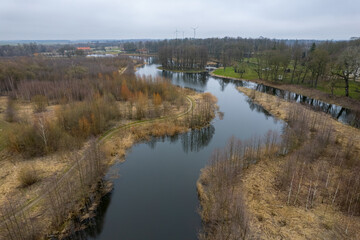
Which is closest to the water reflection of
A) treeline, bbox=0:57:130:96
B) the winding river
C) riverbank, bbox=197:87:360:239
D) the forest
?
the winding river

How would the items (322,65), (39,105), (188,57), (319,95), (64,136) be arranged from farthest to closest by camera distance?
1. (188,57)
2. (322,65)
3. (319,95)
4. (39,105)
5. (64,136)

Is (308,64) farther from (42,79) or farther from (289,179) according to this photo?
(42,79)

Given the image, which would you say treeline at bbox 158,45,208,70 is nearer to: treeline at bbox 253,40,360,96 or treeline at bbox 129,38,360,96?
treeline at bbox 129,38,360,96

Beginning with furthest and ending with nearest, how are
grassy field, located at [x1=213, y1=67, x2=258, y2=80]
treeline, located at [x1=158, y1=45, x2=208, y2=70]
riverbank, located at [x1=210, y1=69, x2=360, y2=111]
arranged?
treeline, located at [x1=158, y1=45, x2=208, y2=70], grassy field, located at [x1=213, y1=67, x2=258, y2=80], riverbank, located at [x1=210, y1=69, x2=360, y2=111]

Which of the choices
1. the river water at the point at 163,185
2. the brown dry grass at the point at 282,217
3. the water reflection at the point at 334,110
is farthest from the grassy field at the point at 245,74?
the brown dry grass at the point at 282,217

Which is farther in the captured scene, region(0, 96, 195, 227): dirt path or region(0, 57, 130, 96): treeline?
region(0, 57, 130, 96): treeline

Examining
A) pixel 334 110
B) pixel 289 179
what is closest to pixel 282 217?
pixel 289 179

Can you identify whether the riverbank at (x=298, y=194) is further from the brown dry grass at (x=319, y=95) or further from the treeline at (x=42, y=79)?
the treeline at (x=42, y=79)

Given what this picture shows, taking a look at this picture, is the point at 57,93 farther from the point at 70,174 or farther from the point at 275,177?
the point at 275,177
